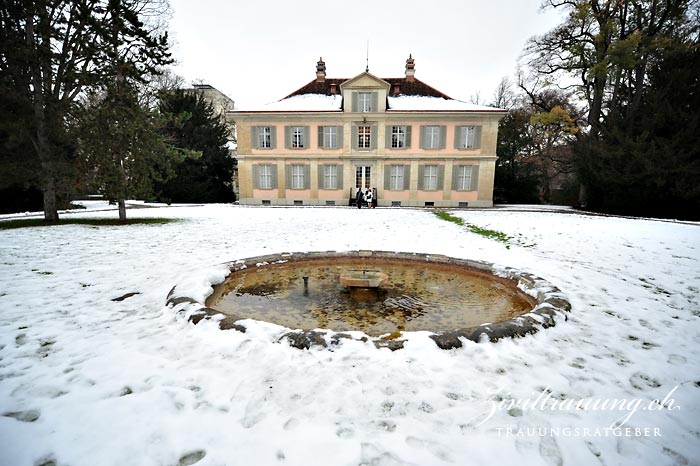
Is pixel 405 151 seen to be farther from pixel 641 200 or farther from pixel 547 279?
pixel 547 279

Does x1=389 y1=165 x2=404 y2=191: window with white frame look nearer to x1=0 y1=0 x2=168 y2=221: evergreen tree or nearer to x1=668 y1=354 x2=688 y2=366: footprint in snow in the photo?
x1=0 y1=0 x2=168 y2=221: evergreen tree

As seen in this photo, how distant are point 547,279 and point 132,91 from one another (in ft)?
43.4

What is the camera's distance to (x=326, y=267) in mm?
5672

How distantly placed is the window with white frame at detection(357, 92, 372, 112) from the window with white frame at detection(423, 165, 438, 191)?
5.64 m

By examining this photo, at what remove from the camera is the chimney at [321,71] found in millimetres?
25500

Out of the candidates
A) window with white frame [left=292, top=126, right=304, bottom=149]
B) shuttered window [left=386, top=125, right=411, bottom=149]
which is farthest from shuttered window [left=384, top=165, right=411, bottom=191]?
window with white frame [left=292, top=126, right=304, bottom=149]

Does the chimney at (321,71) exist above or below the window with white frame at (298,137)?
above

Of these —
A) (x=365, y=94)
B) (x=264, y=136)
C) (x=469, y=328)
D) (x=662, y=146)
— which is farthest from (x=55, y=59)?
(x=662, y=146)

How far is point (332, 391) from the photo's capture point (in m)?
2.13

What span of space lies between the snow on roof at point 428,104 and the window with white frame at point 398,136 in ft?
4.25

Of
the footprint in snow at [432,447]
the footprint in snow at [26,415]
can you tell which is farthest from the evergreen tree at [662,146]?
the footprint in snow at [26,415]

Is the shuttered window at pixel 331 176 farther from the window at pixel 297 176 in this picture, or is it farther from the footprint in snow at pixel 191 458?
the footprint in snow at pixel 191 458

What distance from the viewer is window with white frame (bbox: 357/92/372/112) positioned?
2194 cm

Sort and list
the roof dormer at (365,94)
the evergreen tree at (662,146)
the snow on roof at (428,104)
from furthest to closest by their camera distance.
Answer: the snow on roof at (428,104) → the roof dormer at (365,94) → the evergreen tree at (662,146)
